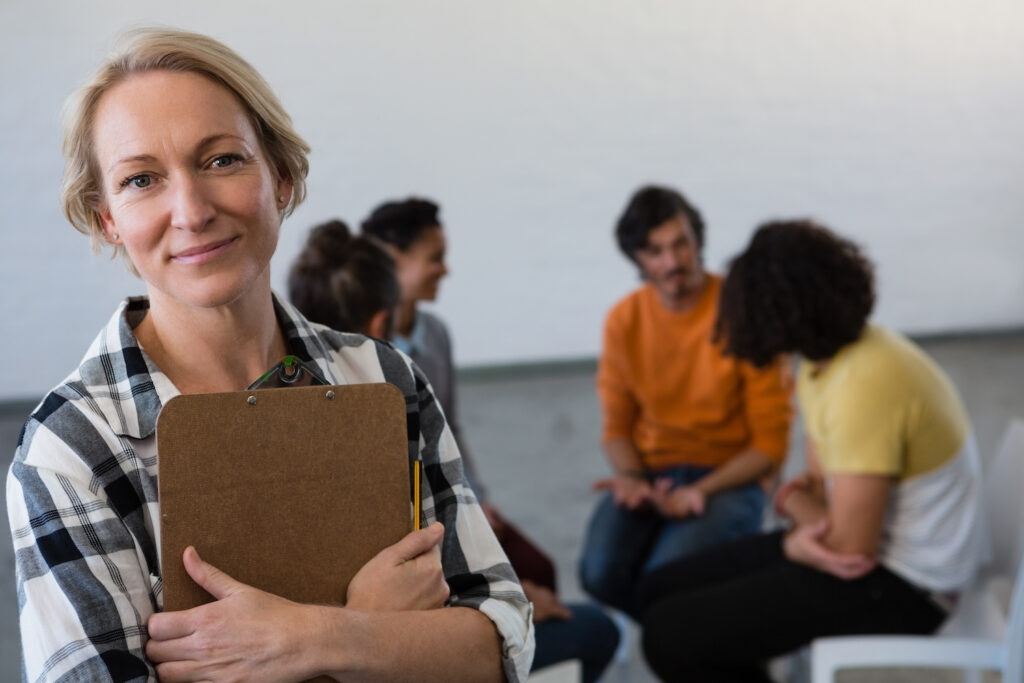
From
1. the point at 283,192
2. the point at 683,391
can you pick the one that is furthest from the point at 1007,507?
the point at 283,192

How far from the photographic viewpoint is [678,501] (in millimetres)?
2781

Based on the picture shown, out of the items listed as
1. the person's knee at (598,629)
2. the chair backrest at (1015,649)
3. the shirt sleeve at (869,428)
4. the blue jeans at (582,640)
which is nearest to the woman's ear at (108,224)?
the blue jeans at (582,640)

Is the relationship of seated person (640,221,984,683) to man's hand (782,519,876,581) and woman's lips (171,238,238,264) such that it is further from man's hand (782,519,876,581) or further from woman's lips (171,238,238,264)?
woman's lips (171,238,238,264)

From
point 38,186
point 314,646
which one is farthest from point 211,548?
point 38,186

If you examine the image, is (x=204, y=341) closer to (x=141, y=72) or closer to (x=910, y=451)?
(x=141, y=72)

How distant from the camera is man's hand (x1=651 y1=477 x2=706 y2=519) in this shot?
2.76 m

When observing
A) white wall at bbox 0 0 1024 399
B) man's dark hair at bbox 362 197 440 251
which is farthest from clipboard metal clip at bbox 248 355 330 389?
white wall at bbox 0 0 1024 399

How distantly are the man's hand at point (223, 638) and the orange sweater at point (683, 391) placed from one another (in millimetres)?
2059

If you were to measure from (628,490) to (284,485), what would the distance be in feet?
6.50

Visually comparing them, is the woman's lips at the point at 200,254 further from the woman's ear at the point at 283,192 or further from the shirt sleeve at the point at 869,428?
→ the shirt sleeve at the point at 869,428

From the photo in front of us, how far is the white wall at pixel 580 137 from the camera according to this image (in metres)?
5.30

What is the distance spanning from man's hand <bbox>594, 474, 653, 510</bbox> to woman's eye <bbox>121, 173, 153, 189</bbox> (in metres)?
1.98

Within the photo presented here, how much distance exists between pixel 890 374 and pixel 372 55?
3964 millimetres

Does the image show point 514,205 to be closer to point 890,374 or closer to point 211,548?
point 890,374
